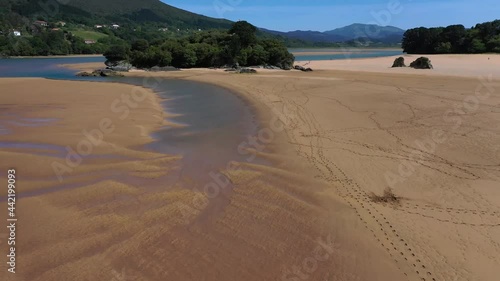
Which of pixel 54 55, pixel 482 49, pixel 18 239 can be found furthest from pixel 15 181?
pixel 54 55

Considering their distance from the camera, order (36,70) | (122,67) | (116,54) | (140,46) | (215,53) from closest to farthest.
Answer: (36,70) → (122,67) → (215,53) → (116,54) → (140,46)

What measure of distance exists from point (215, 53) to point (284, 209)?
6550 centimetres

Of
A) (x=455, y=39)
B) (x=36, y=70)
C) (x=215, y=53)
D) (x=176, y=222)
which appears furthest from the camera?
(x=455, y=39)

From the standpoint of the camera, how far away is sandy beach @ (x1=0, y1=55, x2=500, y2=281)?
638 centimetres

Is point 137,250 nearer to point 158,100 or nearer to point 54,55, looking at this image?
point 158,100

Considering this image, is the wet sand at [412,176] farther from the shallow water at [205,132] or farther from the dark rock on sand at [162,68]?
the dark rock on sand at [162,68]

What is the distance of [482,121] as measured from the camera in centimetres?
1656

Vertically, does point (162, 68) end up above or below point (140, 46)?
below

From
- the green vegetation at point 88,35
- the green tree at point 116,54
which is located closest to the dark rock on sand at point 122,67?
the green tree at point 116,54

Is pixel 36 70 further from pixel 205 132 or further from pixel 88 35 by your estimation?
pixel 88 35

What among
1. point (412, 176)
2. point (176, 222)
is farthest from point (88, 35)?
point (412, 176)

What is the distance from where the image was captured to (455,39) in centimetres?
10025

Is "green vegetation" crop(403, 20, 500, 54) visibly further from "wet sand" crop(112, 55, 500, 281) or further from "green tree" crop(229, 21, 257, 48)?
"wet sand" crop(112, 55, 500, 281)

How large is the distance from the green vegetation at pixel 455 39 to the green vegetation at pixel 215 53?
5680 centimetres
